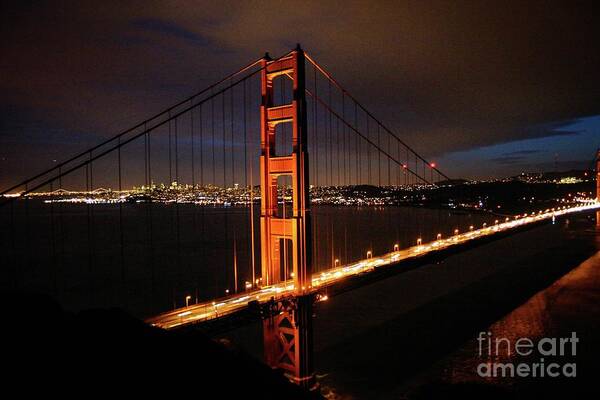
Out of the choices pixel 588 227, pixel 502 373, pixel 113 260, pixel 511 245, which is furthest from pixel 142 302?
pixel 588 227

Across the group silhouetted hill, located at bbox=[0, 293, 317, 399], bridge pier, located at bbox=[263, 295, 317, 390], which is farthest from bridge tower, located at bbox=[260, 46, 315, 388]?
silhouetted hill, located at bbox=[0, 293, 317, 399]

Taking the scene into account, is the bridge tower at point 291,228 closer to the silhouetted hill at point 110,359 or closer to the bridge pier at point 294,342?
the bridge pier at point 294,342

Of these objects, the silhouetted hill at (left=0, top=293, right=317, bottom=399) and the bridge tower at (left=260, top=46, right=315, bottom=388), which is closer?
the silhouetted hill at (left=0, top=293, right=317, bottom=399)

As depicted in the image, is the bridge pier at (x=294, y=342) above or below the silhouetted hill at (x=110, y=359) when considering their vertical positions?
below

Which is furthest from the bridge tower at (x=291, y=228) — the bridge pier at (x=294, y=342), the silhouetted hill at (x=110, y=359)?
the silhouetted hill at (x=110, y=359)

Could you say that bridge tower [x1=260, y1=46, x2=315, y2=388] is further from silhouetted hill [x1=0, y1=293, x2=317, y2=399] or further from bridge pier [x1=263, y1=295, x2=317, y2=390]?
silhouetted hill [x1=0, y1=293, x2=317, y2=399]

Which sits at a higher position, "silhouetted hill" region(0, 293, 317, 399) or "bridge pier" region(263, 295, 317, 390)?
"silhouetted hill" region(0, 293, 317, 399)

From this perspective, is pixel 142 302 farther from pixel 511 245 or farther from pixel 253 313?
pixel 511 245

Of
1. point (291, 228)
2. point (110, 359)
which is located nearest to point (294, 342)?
point (291, 228)
